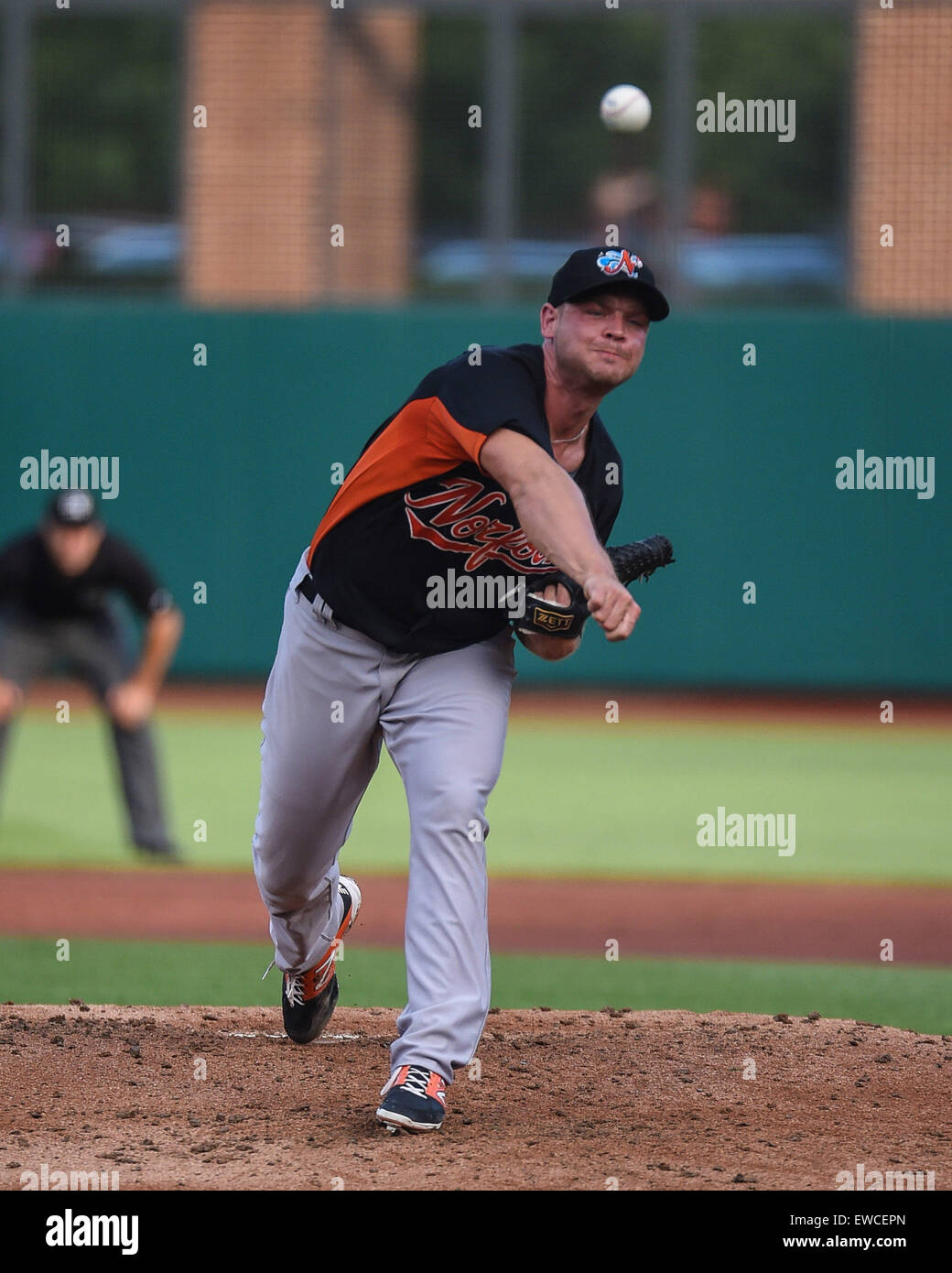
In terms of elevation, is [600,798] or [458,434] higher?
[458,434]

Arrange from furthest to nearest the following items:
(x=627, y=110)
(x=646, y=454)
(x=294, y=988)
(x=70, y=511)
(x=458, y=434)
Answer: (x=646, y=454)
(x=627, y=110)
(x=70, y=511)
(x=294, y=988)
(x=458, y=434)

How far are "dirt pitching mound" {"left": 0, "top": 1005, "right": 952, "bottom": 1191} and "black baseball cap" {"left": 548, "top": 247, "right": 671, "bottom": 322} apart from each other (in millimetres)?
1860

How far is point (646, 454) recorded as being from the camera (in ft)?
45.3

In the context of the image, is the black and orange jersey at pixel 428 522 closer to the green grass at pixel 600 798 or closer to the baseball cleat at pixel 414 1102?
the baseball cleat at pixel 414 1102

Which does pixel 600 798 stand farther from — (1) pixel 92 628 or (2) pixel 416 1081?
(2) pixel 416 1081

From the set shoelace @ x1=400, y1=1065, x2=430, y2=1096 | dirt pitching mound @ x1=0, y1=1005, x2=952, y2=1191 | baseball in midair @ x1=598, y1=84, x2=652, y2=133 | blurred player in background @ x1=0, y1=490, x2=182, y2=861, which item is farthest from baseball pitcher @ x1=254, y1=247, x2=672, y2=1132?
baseball in midair @ x1=598, y1=84, x2=652, y2=133

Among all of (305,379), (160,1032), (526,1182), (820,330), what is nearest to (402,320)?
(305,379)

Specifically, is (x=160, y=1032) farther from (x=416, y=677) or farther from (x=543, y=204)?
(x=543, y=204)

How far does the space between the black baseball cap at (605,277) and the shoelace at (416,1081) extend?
175 cm

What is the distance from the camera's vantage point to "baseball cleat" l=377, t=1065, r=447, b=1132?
12.6 feet

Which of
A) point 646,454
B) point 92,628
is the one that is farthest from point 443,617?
point 646,454

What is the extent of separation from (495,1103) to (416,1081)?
1.50ft

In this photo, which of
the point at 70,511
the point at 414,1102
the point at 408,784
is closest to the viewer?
the point at 414,1102

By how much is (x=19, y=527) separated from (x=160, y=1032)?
9754 millimetres
